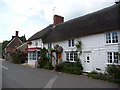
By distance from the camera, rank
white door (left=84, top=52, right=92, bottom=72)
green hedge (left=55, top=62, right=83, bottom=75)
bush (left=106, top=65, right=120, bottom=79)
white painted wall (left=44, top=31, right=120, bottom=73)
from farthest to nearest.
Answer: white door (left=84, top=52, right=92, bottom=72) → green hedge (left=55, top=62, right=83, bottom=75) → white painted wall (left=44, top=31, right=120, bottom=73) → bush (left=106, top=65, right=120, bottom=79)

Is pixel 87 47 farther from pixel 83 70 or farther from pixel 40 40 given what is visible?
pixel 40 40

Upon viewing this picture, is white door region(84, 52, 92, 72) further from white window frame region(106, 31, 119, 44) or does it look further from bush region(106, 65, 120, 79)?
bush region(106, 65, 120, 79)

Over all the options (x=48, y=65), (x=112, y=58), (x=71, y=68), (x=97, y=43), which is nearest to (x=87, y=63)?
(x=71, y=68)

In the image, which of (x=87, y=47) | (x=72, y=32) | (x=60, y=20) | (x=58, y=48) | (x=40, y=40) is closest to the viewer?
(x=87, y=47)

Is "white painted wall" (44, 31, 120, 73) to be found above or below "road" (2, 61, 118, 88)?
above

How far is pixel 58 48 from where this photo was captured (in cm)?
2120

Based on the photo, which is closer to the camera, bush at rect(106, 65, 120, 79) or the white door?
bush at rect(106, 65, 120, 79)

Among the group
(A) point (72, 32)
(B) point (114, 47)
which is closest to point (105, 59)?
(B) point (114, 47)

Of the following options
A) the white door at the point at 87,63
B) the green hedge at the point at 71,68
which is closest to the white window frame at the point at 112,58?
the white door at the point at 87,63

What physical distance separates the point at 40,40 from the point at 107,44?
15380mm

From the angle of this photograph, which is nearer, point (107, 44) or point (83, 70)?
point (107, 44)

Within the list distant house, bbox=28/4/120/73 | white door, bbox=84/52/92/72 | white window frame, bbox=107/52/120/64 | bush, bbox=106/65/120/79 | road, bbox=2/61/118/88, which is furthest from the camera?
white door, bbox=84/52/92/72

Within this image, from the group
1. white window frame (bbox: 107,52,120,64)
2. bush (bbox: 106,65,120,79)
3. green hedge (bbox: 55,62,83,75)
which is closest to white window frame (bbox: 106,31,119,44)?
white window frame (bbox: 107,52,120,64)

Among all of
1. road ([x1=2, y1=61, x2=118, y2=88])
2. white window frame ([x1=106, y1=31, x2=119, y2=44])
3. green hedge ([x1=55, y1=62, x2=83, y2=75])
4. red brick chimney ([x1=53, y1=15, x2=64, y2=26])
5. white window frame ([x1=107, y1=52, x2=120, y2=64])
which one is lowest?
road ([x1=2, y1=61, x2=118, y2=88])
